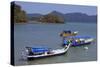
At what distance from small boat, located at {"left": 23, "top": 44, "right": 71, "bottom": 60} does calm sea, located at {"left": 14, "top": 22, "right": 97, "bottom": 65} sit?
5 cm

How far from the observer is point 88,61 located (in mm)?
3045

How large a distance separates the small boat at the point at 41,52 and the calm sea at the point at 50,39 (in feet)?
0.16

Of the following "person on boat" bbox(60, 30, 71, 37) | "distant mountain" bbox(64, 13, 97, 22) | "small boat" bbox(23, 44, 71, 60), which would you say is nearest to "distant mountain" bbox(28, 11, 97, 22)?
"distant mountain" bbox(64, 13, 97, 22)

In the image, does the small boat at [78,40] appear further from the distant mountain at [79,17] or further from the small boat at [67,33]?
the distant mountain at [79,17]

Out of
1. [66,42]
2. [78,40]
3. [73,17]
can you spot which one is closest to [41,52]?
[66,42]

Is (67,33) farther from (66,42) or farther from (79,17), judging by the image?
(79,17)

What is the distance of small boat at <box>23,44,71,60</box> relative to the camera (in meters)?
Answer: 2.70

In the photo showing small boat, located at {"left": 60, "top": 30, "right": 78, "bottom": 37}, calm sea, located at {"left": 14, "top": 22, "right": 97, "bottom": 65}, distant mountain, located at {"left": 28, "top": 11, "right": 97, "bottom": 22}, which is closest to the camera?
calm sea, located at {"left": 14, "top": 22, "right": 97, "bottom": 65}

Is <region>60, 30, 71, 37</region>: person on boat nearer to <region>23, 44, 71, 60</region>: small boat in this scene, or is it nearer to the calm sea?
the calm sea

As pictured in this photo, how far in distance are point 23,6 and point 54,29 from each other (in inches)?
19.9

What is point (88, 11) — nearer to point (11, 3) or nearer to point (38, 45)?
point (38, 45)

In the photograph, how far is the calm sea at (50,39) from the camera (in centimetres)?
265

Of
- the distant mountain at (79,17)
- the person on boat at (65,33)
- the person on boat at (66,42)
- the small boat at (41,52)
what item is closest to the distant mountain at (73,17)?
the distant mountain at (79,17)

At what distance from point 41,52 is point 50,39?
21cm
